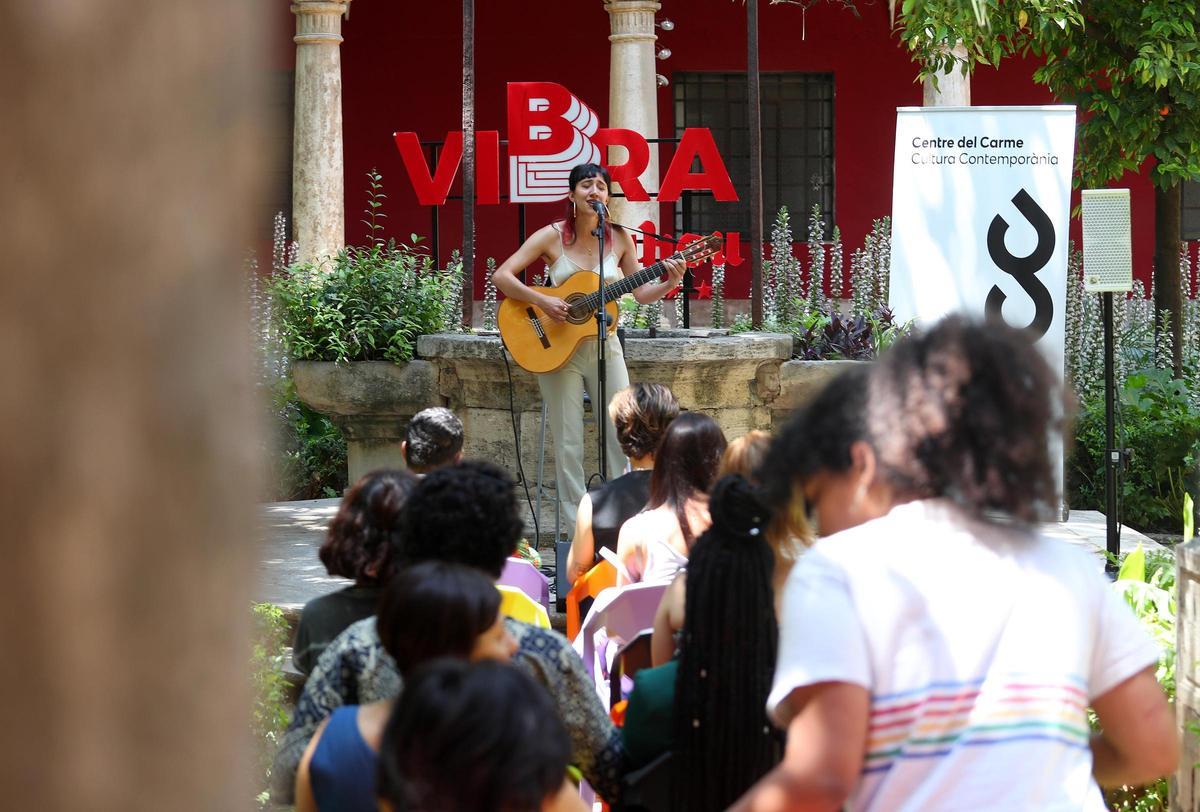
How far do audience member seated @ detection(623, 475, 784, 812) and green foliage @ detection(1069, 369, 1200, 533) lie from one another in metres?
6.99

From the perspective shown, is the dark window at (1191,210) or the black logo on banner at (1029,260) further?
the dark window at (1191,210)

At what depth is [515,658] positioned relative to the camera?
230cm

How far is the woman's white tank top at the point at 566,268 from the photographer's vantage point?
6.56m

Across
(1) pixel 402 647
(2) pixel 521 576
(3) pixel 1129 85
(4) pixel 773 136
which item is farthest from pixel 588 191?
(4) pixel 773 136

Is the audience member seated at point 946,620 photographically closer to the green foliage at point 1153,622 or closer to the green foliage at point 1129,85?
the green foliage at point 1153,622

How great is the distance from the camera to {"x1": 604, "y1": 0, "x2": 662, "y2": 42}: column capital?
12914 millimetres

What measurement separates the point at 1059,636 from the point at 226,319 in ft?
3.84

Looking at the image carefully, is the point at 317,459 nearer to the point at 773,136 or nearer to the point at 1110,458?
the point at 1110,458

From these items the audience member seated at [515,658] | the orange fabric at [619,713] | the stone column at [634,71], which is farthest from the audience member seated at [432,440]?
the stone column at [634,71]

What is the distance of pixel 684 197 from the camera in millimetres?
15492

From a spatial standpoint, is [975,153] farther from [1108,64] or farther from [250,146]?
[250,146]

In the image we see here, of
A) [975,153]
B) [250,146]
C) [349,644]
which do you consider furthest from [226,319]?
[975,153]

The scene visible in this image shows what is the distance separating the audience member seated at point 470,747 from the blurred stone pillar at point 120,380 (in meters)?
0.70

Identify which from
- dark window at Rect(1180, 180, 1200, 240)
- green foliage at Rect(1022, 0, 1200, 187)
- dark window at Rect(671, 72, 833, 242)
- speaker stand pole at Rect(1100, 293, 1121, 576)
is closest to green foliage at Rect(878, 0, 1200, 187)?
green foliage at Rect(1022, 0, 1200, 187)
